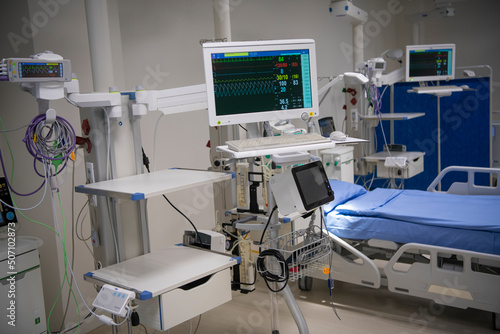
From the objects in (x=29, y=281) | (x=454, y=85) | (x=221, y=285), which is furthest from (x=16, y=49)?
(x=454, y=85)

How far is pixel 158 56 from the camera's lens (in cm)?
368

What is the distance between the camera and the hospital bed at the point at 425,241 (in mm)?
2826

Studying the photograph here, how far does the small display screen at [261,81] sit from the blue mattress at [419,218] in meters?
1.08

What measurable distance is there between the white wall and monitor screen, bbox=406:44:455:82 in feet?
3.64

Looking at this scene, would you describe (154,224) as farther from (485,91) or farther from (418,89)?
(485,91)

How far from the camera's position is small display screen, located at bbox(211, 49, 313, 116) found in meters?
2.33

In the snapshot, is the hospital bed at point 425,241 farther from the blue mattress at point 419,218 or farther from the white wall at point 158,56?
the white wall at point 158,56

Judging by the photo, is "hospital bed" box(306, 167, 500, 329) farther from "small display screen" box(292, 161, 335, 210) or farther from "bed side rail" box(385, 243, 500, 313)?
"small display screen" box(292, 161, 335, 210)

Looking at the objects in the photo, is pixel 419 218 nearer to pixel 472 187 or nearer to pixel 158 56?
pixel 472 187

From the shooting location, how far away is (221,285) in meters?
2.28

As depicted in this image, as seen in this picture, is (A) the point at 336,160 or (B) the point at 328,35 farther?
(B) the point at 328,35

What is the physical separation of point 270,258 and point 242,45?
1022 millimetres

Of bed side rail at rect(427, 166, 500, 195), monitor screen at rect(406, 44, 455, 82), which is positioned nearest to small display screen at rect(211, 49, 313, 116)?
bed side rail at rect(427, 166, 500, 195)

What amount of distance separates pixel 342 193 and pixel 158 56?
170 cm
